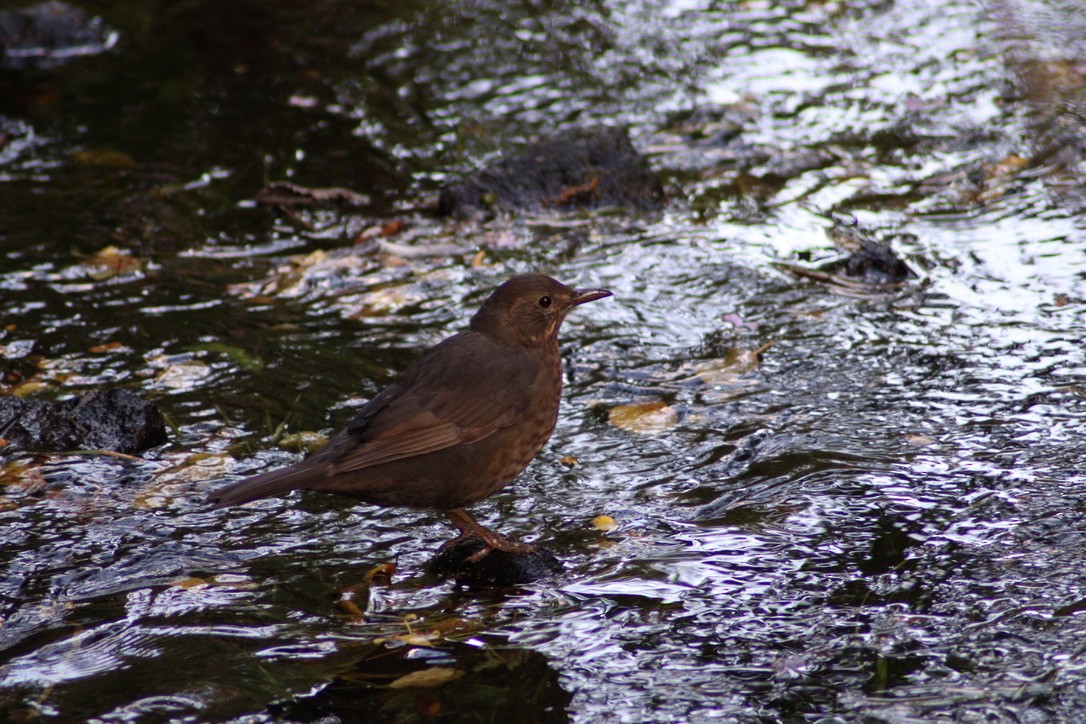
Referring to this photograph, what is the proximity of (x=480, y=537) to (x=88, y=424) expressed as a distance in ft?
6.17

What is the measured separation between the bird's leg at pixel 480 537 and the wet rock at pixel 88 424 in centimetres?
147

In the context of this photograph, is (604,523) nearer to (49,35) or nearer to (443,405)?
(443,405)

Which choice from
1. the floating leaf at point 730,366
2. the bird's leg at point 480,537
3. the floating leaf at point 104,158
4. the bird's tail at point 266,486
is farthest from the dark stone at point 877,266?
the floating leaf at point 104,158

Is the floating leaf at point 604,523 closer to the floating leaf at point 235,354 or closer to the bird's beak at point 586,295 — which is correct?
the bird's beak at point 586,295

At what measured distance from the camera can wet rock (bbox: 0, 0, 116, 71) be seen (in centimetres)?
1079

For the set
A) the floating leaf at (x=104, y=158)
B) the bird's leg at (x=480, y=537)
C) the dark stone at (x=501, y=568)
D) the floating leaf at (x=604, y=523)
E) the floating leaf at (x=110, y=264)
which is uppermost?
the floating leaf at (x=104, y=158)

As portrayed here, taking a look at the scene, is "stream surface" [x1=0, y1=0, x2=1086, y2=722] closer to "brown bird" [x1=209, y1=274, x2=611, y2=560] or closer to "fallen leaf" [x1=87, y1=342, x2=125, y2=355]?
"fallen leaf" [x1=87, y1=342, x2=125, y2=355]

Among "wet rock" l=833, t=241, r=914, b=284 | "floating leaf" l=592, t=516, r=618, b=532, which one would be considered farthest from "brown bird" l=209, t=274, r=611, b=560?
"wet rock" l=833, t=241, r=914, b=284

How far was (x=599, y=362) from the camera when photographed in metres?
5.64

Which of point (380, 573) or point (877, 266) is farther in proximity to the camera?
point (877, 266)

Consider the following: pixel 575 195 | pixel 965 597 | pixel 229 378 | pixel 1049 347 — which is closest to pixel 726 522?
pixel 965 597

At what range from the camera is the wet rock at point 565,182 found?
7.36 meters

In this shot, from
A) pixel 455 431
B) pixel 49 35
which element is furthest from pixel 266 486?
pixel 49 35

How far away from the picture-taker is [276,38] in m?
10.5
